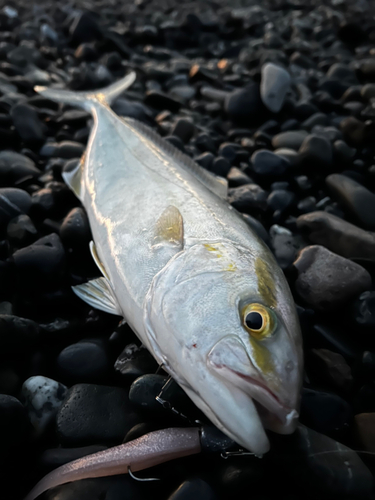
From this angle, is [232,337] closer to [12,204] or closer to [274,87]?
[12,204]

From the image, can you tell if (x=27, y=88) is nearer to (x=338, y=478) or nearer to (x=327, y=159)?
(x=327, y=159)

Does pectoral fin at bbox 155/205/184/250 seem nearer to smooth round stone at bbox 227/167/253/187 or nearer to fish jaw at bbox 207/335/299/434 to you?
fish jaw at bbox 207/335/299/434

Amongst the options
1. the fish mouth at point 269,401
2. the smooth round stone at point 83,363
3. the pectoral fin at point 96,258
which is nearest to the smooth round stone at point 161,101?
the pectoral fin at point 96,258

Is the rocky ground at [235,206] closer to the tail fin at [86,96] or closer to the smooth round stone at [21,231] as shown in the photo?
the smooth round stone at [21,231]

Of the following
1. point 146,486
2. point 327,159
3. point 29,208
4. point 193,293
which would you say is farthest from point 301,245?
point 29,208

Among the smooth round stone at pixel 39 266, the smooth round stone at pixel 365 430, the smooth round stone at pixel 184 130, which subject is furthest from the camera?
the smooth round stone at pixel 184 130

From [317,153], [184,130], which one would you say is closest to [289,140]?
[317,153]
